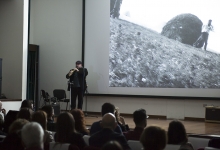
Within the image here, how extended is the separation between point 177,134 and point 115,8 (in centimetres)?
789

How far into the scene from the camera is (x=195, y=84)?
31.7ft

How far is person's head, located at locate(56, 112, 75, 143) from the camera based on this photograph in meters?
3.57

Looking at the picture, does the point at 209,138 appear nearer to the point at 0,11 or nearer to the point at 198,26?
the point at 198,26

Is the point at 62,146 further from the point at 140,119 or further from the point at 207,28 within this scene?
the point at 207,28

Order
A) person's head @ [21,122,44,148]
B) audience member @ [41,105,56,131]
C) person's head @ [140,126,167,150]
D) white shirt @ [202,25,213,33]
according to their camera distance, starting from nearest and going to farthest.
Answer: person's head @ [140,126,167,150] < person's head @ [21,122,44,148] < audience member @ [41,105,56,131] < white shirt @ [202,25,213,33]

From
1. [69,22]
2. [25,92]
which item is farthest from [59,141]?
[69,22]

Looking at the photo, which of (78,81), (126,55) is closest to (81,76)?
(78,81)

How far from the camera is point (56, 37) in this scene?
1209 centimetres

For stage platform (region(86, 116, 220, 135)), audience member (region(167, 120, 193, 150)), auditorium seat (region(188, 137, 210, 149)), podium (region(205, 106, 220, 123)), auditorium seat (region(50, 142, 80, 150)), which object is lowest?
stage platform (region(86, 116, 220, 135))

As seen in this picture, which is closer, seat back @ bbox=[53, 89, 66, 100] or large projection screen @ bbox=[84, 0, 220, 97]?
large projection screen @ bbox=[84, 0, 220, 97]

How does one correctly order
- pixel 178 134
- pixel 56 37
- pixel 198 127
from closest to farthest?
pixel 178 134, pixel 198 127, pixel 56 37

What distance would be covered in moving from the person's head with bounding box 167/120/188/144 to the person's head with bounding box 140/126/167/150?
0.67 meters

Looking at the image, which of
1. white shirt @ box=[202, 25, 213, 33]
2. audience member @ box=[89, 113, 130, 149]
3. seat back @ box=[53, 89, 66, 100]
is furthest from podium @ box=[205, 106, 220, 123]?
audience member @ box=[89, 113, 130, 149]

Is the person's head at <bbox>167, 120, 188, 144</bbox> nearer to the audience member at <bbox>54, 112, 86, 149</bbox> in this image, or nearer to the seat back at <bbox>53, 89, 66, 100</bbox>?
the audience member at <bbox>54, 112, 86, 149</bbox>
